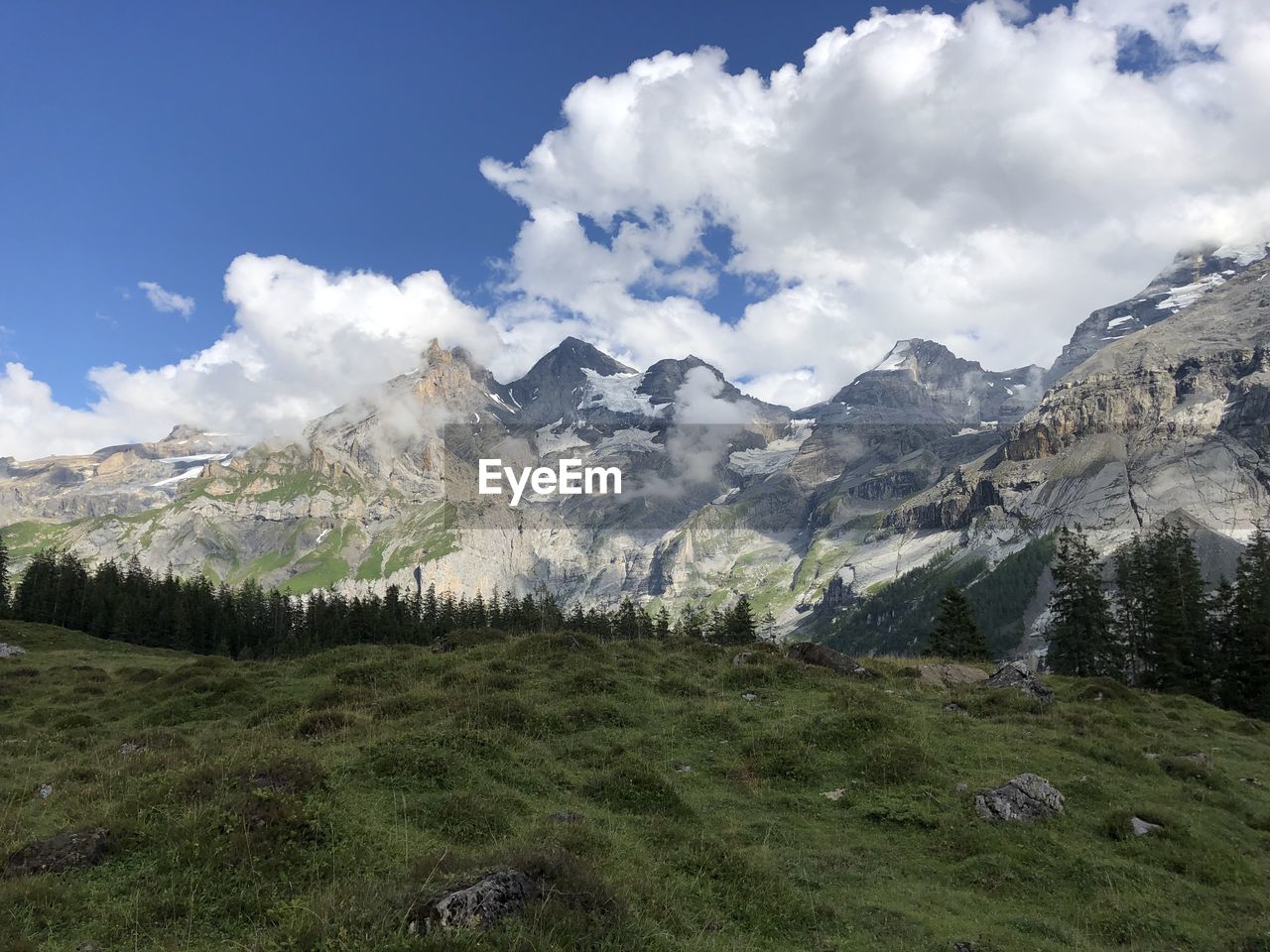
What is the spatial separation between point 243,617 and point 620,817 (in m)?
133

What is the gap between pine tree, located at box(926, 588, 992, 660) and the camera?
73.4 m

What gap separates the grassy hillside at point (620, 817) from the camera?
9977 mm

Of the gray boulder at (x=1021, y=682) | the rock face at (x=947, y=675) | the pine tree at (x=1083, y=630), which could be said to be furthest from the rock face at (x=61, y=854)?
the pine tree at (x=1083, y=630)

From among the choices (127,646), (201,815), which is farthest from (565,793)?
(127,646)

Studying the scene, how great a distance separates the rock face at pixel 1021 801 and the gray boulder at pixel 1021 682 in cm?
1583

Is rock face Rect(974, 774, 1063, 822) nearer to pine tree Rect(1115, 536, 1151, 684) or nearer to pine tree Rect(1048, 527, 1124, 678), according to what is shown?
pine tree Rect(1048, 527, 1124, 678)

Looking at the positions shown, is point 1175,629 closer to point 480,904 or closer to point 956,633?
point 956,633

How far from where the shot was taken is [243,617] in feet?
413

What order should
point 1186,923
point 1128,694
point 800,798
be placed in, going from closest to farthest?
point 1186,923
point 800,798
point 1128,694

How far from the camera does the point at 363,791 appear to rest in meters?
15.1

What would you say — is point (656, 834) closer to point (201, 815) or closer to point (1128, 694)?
point (201, 815)

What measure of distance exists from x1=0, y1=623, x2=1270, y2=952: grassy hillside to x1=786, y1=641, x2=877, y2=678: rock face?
6.07 metres

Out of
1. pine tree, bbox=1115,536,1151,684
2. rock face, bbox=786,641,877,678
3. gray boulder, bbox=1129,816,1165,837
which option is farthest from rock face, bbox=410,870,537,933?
pine tree, bbox=1115,536,1151,684

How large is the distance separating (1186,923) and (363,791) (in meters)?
17.8
